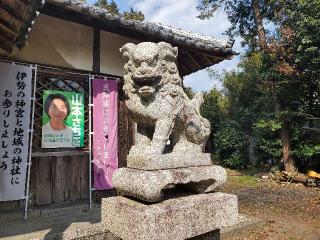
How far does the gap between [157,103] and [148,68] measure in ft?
1.30

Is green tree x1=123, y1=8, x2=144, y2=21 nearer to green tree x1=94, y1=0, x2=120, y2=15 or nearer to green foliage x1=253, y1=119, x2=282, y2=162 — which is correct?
green tree x1=94, y1=0, x2=120, y2=15

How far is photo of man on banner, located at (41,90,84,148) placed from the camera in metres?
7.72

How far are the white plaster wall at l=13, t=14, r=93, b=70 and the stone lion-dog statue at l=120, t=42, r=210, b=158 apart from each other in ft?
16.2

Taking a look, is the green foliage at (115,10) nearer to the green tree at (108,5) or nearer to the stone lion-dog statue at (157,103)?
the green tree at (108,5)

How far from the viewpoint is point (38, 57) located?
25.0 feet

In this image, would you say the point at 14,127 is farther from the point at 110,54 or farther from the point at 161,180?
the point at 161,180

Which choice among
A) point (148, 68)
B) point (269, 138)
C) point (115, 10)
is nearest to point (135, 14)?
point (115, 10)

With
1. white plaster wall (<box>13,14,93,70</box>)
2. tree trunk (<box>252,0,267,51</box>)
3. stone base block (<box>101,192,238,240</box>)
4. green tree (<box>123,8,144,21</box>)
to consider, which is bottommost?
stone base block (<box>101,192,238,240</box>)

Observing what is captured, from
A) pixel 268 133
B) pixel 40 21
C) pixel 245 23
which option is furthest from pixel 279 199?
pixel 245 23

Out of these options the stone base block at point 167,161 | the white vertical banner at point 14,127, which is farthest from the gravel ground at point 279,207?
the white vertical banner at point 14,127

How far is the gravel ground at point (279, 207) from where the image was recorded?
6.92m

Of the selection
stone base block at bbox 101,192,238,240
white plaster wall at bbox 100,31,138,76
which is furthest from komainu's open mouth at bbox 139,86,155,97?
white plaster wall at bbox 100,31,138,76

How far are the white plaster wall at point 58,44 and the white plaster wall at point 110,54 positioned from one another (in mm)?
367

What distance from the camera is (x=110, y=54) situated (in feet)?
29.3
